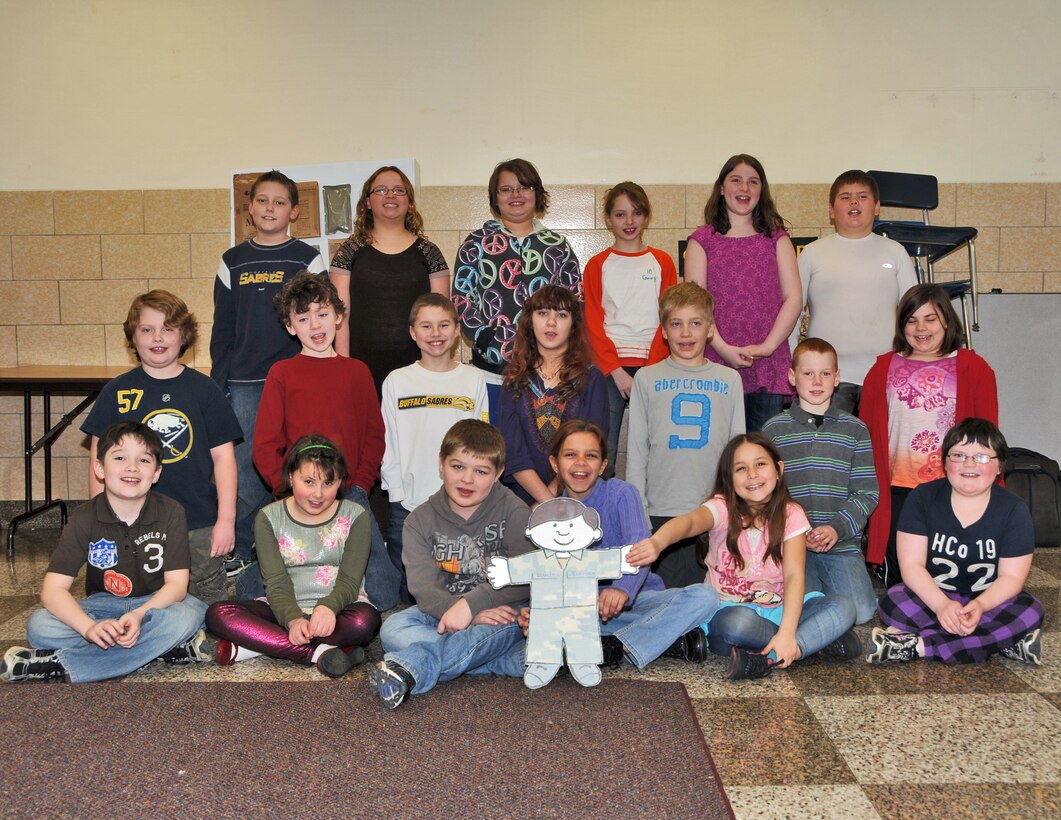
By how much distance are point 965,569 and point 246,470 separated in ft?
8.72

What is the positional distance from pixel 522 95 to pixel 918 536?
3.31m

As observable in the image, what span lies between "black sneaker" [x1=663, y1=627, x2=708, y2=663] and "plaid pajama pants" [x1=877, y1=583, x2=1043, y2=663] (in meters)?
0.64

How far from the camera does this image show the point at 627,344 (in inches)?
145

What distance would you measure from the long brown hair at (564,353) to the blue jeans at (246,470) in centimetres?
110

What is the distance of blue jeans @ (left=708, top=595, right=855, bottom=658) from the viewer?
2551 mm

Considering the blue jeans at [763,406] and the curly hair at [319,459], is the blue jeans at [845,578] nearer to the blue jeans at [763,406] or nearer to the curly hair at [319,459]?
the blue jeans at [763,406]

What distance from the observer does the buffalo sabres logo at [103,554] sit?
260cm

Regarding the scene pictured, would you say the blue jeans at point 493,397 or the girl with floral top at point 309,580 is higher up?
the blue jeans at point 493,397

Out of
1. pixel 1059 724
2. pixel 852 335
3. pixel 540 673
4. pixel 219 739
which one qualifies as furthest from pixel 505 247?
pixel 1059 724

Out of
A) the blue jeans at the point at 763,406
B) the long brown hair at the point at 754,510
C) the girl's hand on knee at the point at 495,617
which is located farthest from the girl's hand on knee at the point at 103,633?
the blue jeans at the point at 763,406

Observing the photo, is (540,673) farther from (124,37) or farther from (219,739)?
(124,37)

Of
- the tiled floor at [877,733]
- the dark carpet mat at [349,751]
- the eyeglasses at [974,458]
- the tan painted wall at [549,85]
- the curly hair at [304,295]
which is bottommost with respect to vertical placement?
the tiled floor at [877,733]

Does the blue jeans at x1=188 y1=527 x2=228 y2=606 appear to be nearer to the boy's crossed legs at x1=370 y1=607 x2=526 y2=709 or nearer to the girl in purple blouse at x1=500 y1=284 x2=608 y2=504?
the boy's crossed legs at x1=370 y1=607 x2=526 y2=709

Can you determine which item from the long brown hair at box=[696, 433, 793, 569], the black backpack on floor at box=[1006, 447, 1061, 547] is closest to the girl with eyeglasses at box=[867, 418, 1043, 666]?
the long brown hair at box=[696, 433, 793, 569]
